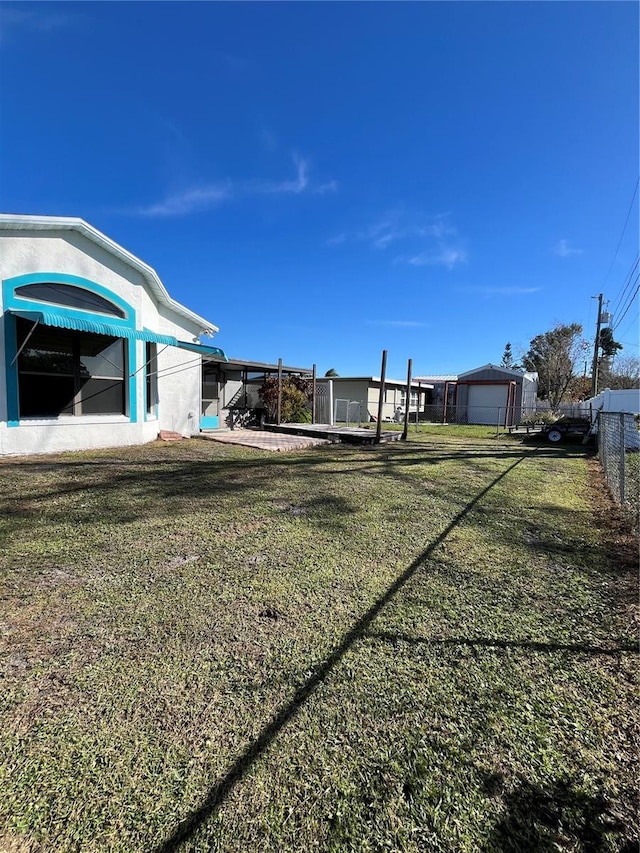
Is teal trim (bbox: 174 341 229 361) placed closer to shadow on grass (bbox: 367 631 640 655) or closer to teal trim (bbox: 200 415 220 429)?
teal trim (bbox: 200 415 220 429)

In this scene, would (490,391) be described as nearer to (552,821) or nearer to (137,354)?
(137,354)

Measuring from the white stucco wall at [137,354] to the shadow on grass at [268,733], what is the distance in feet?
25.7

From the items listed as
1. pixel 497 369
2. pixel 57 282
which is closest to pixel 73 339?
pixel 57 282

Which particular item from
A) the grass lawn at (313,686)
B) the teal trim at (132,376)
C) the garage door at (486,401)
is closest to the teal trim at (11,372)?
the teal trim at (132,376)

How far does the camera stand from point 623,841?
4.05 ft

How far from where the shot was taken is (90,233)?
7914mm

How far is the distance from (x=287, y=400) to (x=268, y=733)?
14.7 metres

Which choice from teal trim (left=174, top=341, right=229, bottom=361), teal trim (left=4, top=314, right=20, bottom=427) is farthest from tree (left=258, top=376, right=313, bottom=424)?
teal trim (left=4, top=314, right=20, bottom=427)

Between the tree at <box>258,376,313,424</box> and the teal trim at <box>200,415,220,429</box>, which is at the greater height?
the tree at <box>258,376,313,424</box>

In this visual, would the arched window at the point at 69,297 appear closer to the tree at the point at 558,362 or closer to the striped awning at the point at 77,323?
the striped awning at the point at 77,323

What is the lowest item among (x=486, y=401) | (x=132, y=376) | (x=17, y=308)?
(x=132, y=376)

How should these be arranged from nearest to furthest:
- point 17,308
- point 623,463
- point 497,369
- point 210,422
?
point 623,463 → point 17,308 → point 210,422 → point 497,369

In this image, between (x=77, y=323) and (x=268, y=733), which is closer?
(x=268, y=733)

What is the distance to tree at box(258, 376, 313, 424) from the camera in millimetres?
15857
